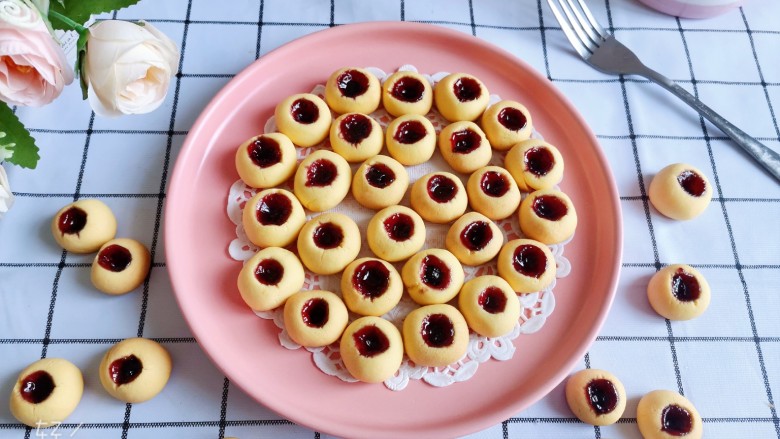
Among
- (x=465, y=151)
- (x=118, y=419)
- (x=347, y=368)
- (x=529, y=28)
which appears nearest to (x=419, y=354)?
(x=347, y=368)

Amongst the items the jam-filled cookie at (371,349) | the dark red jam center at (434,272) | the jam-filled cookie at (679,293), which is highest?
the jam-filled cookie at (679,293)

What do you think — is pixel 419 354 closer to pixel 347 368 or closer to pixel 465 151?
pixel 347 368

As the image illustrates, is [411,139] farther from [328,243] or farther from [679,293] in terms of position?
[679,293]

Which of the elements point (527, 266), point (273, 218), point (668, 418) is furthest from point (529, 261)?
point (273, 218)

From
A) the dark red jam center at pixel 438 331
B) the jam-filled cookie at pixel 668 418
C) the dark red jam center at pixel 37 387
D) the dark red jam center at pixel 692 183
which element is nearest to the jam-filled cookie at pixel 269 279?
the dark red jam center at pixel 438 331

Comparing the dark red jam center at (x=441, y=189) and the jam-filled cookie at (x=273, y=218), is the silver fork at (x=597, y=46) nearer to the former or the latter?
the dark red jam center at (x=441, y=189)
